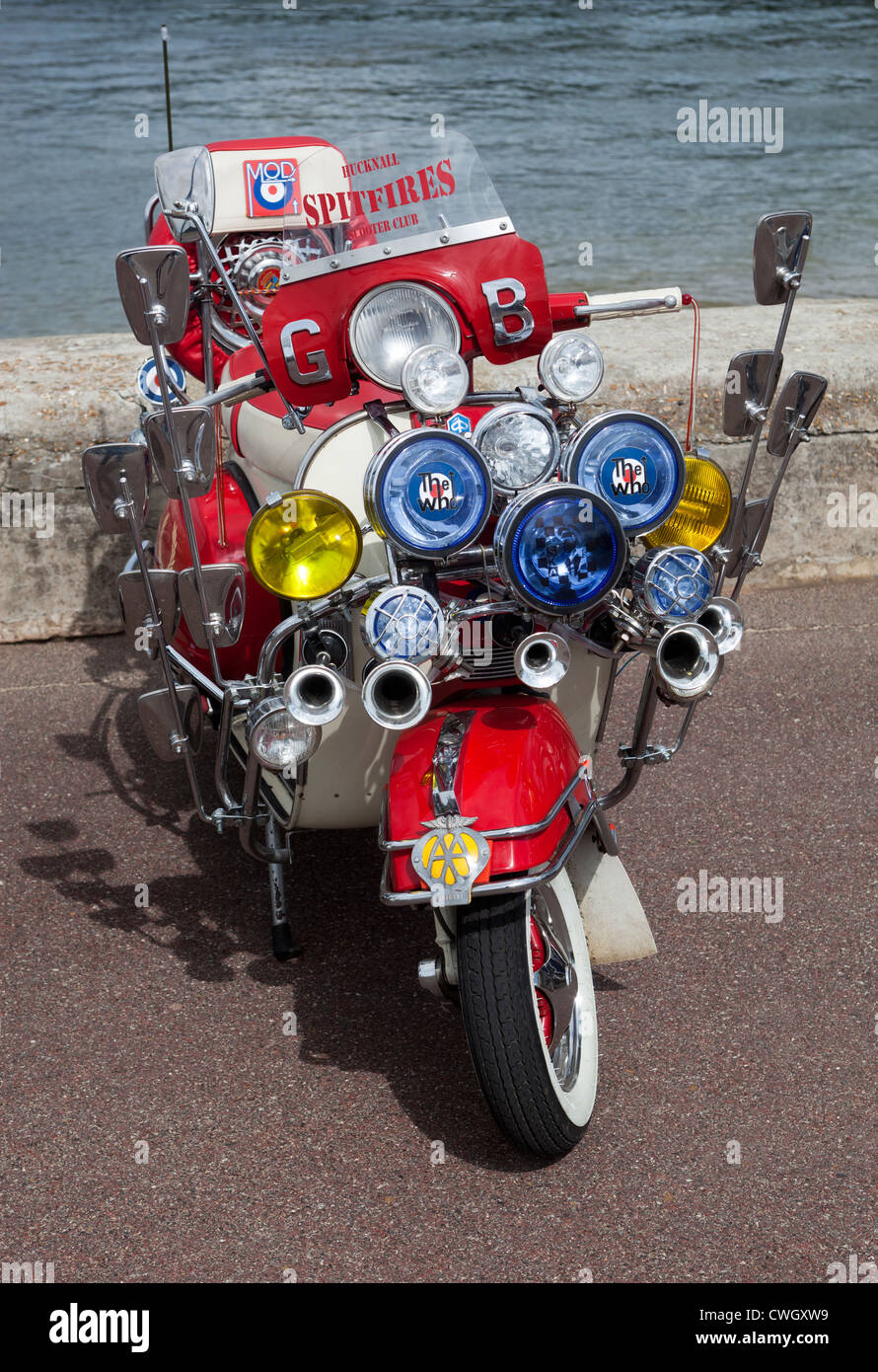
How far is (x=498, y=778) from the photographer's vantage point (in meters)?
2.56

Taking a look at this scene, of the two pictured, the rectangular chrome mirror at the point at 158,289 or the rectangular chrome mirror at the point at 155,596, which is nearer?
the rectangular chrome mirror at the point at 158,289

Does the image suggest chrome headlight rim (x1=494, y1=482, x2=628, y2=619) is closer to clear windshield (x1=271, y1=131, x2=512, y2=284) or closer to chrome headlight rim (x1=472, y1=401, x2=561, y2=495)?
chrome headlight rim (x1=472, y1=401, x2=561, y2=495)

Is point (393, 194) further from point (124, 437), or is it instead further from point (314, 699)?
point (124, 437)

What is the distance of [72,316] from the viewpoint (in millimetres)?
9836

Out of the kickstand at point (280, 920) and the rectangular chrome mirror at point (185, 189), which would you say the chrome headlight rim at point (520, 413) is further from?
the kickstand at point (280, 920)

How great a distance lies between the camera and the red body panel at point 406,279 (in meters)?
2.62

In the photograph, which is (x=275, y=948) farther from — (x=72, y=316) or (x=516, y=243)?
(x=72, y=316)

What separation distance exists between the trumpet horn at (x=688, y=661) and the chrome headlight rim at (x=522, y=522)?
14cm

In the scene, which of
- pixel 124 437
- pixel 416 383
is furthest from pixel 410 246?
pixel 124 437

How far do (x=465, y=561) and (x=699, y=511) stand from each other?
49cm

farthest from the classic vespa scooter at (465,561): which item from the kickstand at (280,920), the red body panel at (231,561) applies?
the red body panel at (231,561)

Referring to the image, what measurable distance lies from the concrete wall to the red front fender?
8.17ft

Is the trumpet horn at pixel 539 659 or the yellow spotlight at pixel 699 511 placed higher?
the yellow spotlight at pixel 699 511

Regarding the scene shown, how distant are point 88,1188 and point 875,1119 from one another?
1430 mm
